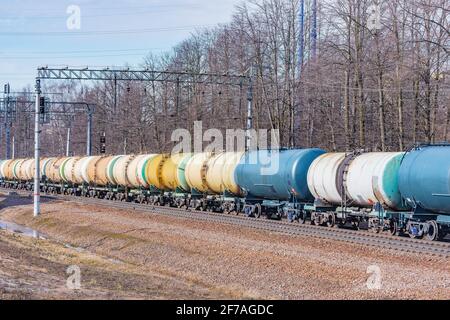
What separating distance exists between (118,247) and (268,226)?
21.1 ft

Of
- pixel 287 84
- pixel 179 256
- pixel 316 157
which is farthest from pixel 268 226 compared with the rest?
pixel 287 84

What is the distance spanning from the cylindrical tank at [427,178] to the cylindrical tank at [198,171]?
1556 cm

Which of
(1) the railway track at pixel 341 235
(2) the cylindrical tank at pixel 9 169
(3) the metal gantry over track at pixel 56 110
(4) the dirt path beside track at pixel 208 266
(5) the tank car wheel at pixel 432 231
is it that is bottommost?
(4) the dirt path beside track at pixel 208 266

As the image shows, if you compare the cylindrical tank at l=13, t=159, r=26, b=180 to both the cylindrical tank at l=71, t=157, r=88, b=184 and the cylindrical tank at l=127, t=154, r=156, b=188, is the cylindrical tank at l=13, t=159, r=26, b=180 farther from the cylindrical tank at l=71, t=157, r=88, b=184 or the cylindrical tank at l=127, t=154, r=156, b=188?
the cylindrical tank at l=127, t=154, r=156, b=188

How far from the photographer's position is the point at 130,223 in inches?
1257

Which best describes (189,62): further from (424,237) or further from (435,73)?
(424,237)

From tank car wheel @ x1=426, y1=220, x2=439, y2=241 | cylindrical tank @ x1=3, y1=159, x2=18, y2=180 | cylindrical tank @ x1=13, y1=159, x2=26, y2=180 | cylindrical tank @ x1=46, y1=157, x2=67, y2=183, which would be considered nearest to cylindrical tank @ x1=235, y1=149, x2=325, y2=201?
tank car wheel @ x1=426, y1=220, x2=439, y2=241

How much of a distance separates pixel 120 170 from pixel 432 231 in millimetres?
28394

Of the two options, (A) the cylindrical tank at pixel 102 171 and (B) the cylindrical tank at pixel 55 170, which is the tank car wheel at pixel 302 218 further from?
(B) the cylindrical tank at pixel 55 170

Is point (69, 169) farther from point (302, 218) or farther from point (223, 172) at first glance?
point (302, 218)

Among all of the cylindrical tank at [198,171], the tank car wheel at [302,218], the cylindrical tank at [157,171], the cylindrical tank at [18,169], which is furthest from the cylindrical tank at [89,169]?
the tank car wheel at [302,218]

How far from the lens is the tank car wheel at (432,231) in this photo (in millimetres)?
→ 23109

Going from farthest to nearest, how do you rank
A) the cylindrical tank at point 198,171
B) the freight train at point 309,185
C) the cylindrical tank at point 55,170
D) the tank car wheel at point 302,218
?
the cylindrical tank at point 55,170 < the cylindrical tank at point 198,171 < the tank car wheel at point 302,218 < the freight train at point 309,185

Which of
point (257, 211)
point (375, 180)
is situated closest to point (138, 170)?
point (257, 211)
